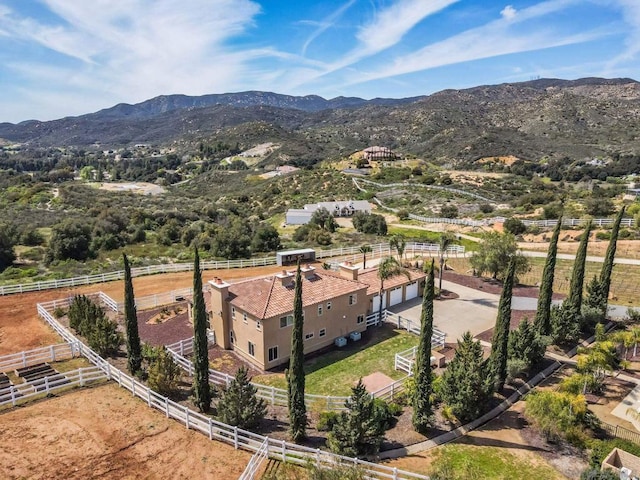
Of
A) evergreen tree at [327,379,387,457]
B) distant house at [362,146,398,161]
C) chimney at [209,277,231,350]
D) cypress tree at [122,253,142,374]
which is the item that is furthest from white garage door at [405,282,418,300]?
distant house at [362,146,398,161]

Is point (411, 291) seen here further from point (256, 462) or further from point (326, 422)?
point (256, 462)

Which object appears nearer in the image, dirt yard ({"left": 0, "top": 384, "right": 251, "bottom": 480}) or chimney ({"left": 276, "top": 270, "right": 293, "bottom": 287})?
dirt yard ({"left": 0, "top": 384, "right": 251, "bottom": 480})

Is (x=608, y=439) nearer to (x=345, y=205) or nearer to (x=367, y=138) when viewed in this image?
(x=345, y=205)

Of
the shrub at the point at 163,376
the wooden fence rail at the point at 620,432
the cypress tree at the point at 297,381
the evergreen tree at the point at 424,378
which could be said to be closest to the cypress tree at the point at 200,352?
the shrub at the point at 163,376

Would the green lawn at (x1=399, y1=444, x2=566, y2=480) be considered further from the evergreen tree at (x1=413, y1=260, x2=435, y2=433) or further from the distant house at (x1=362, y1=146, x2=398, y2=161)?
the distant house at (x1=362, y1=146, x2=398, y2=161)

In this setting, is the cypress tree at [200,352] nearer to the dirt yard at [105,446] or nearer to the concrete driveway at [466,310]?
the dirt yard at [105,446]

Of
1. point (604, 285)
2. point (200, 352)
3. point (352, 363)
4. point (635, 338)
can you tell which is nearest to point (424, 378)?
point (352, 363)

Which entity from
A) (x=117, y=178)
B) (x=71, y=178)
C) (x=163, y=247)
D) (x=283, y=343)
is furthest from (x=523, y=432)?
(x=117, y=178)
